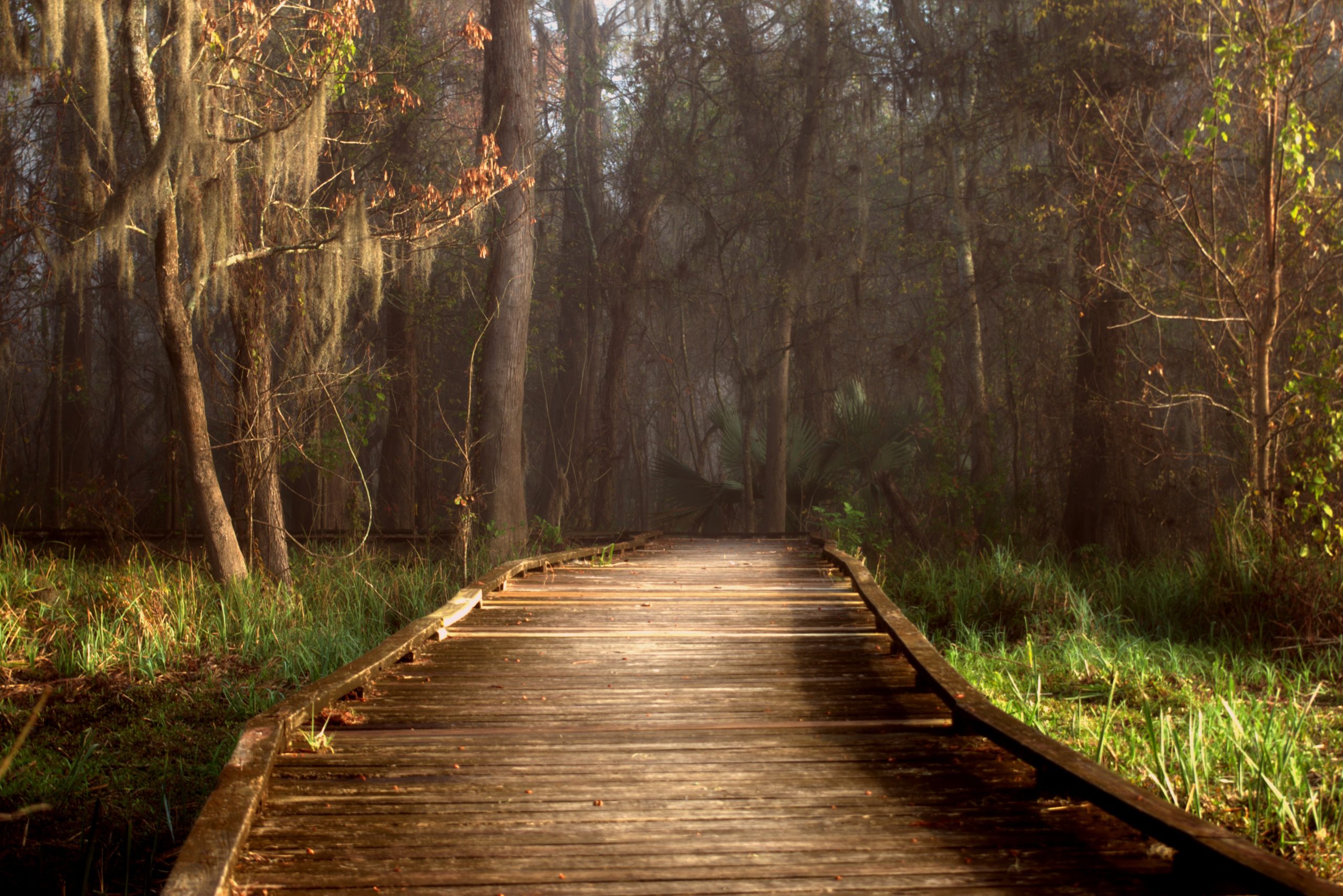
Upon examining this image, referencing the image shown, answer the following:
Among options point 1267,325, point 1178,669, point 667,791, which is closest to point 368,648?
point 667,791

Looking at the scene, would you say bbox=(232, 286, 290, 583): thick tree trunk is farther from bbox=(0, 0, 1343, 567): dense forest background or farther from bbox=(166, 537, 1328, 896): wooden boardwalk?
bbox=(166, 537, 1328, 896): wooden boardwalk

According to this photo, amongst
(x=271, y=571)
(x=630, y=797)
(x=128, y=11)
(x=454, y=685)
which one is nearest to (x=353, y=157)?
(x=128, y=11)

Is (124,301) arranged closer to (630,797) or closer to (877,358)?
(877,358)

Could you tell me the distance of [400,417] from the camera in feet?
53.5

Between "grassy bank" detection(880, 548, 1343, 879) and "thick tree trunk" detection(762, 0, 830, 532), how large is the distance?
491 centimetres

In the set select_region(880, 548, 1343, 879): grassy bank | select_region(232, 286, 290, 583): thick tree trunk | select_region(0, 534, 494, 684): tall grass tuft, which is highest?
select_region(232, 286, 290, 583): thick tree trunk

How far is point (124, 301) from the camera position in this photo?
17.5 meters

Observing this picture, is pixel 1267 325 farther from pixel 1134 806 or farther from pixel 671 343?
pixel 671 343

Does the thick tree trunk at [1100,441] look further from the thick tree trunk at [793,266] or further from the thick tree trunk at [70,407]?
the thick tree trunk at [70,407]

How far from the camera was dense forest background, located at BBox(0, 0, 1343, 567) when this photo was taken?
811 cm

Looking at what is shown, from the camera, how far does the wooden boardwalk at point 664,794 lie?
2.36 meters

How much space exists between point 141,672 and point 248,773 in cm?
419

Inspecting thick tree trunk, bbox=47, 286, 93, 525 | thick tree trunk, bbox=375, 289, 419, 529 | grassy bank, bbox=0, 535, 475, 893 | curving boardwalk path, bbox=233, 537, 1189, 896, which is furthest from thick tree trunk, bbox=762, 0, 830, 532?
curving boardwalk path, bbox=233, 537, 1189, 896

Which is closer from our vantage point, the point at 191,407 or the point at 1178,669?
the point at 1178,669
